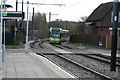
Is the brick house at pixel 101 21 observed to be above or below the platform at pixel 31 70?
above

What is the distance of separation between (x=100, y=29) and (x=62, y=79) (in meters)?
42.8

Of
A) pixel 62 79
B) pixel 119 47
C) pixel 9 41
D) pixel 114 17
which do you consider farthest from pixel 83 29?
pixel 62 79

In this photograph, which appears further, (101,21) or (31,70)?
(101,21)

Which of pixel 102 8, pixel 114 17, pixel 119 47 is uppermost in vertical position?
pixel 102 8

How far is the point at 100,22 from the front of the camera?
50.9m

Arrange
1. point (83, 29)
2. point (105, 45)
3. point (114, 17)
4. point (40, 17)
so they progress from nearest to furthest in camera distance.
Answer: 1. point (114, 17)
2. point (105, 45)
3. point (83, 29)
4. point (40, 17)

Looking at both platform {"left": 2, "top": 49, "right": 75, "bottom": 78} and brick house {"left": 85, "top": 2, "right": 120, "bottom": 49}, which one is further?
brick house {"left": 85, "top": 2, "right": 120, "bottom": 49}

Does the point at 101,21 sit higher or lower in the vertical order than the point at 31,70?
higher

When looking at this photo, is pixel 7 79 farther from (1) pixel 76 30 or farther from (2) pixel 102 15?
(1) pixel 76 30

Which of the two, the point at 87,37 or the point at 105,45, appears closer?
the point at 105,45

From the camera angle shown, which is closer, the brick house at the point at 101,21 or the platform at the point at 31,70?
the platform at the point at 31,70

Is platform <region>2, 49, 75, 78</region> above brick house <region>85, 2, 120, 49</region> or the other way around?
the other way around

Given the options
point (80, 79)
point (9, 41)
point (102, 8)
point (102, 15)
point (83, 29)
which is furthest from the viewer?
point (83, 29)

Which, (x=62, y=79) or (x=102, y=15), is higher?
(x=102, y=15)
